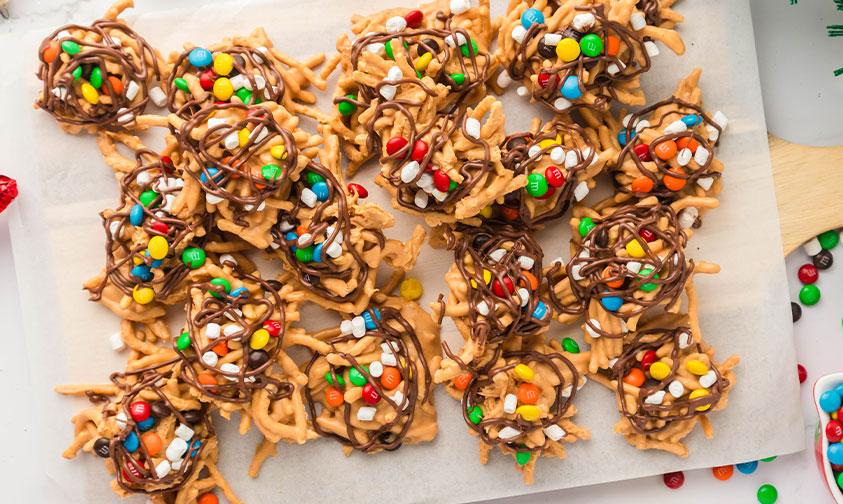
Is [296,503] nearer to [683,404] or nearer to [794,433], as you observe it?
[683,404]

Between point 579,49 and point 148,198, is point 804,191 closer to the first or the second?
point 579,49

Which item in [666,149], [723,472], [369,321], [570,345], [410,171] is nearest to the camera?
[410,171]

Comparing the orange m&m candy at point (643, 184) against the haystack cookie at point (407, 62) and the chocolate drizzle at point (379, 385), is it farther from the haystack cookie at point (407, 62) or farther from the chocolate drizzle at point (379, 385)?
the chocolate drizzle at point (379, 385)

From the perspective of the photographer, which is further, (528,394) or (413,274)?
(413,274)

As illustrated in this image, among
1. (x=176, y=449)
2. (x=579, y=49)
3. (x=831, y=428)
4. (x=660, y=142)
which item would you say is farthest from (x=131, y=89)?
(x=831, y=428)

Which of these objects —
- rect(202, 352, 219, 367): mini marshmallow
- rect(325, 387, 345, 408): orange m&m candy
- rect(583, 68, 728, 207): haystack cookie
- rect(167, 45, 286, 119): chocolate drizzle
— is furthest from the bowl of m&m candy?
rect(167, 45, 286, 119): chocolate drizzle

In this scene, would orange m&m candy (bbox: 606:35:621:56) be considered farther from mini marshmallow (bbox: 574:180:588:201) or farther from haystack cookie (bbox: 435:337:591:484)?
haystack cookie (bbox: 435:337:591:484)

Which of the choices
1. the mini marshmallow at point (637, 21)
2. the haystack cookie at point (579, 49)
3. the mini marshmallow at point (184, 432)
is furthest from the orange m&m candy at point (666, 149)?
the mini marshmallow at point (184, 432)
